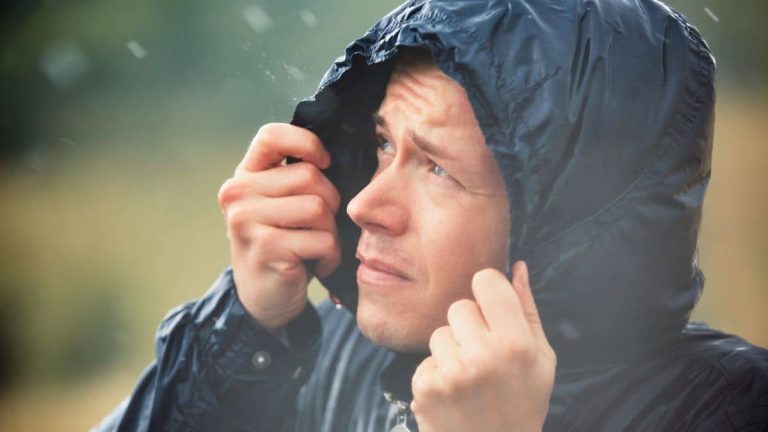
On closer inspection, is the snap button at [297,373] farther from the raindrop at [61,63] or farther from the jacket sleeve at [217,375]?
the raindrop at [61,63]

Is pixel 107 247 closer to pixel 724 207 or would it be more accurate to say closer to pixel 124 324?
pixel 124 324

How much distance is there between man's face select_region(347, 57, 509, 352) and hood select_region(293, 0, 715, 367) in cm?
7

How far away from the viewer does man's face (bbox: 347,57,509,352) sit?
5.08ft

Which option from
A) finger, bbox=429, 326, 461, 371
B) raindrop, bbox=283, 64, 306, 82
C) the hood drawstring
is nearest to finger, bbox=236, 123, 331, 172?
the hood drawstring

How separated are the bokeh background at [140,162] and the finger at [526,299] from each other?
521 centimetres

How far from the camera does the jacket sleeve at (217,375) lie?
1.87m

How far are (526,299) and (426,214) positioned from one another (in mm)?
358

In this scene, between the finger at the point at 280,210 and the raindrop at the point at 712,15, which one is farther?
the raindrop at the point at 712,15

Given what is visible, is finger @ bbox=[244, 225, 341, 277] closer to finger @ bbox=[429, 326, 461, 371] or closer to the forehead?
the forehead

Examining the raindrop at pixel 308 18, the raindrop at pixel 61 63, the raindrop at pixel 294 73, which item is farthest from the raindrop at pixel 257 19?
the raindrop at pixel 294 73

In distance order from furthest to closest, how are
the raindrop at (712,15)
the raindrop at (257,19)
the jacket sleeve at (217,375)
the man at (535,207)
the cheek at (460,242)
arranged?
the raindrop at (257,19) → the raindrop at (712,15) → the jacket sleeve at (217,375) → the cheek at (460,242) → the man at (535,207)

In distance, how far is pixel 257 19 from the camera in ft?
28.3

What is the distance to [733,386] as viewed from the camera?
1475mm

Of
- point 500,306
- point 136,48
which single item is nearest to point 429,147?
point 500,306
